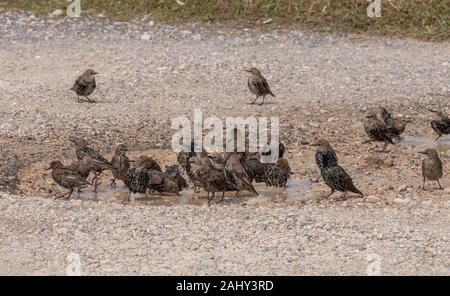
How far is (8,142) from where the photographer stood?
1659cm

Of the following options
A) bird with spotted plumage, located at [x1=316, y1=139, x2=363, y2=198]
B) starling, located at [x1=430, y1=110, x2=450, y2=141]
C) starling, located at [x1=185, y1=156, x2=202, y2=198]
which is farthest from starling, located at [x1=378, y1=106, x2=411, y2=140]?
starling, located at [x1=185, y1=156, x2=202, y2=198]

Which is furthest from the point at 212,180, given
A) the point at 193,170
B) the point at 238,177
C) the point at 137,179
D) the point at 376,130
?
the point at 376,130

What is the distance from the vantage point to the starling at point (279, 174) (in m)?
14.8

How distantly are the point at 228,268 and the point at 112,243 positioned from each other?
1.44 meters

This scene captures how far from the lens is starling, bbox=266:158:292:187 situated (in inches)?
581

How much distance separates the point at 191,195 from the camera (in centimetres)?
1476

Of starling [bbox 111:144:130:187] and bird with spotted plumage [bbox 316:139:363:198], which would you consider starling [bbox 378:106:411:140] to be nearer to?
bird with spotted plumage [bbox 316:139:363:198]

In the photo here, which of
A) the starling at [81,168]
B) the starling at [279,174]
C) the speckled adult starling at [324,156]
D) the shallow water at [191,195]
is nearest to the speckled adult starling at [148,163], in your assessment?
the shallow water at [191,195]

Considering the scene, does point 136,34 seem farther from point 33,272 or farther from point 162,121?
point 33,272

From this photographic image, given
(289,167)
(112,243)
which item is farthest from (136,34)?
(112,243)

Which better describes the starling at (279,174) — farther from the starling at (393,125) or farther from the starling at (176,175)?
the starling at (393,125)

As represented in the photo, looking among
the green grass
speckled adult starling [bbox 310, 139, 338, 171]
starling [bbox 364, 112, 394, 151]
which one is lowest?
speckled adult starling [bbox 310, 139, 338, 171]

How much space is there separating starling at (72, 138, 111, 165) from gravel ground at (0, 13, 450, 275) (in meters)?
0.51


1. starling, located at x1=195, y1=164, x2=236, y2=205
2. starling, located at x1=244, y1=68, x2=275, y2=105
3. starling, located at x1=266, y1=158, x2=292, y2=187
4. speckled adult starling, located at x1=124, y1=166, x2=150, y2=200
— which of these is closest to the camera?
starling, located at x1=195, y1=164, x2=236, y2=205
